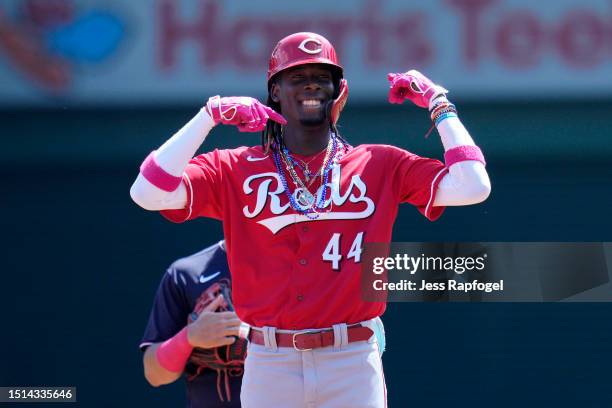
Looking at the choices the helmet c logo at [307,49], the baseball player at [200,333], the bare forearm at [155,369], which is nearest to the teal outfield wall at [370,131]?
the baseball player at [200,333]

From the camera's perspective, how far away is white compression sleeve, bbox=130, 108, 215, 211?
2.63 m

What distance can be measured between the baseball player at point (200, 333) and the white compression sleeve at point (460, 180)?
0.91 meters

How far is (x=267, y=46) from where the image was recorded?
14.2ft

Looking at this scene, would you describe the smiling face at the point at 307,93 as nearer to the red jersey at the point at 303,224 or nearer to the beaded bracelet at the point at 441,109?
the red jersey at the point at 303,224

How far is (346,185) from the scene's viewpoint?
276 cm

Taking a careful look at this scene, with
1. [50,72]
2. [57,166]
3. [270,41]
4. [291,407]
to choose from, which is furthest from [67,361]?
[291,407]

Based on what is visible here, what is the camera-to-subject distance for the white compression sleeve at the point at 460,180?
8.63ft

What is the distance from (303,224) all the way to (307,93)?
0.37m

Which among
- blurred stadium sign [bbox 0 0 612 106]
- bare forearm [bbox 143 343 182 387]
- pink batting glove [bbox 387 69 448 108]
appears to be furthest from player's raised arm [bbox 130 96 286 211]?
blurred stadium sign [bbox 0 0 612 106]

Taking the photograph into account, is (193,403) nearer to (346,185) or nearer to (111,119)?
(346,185)

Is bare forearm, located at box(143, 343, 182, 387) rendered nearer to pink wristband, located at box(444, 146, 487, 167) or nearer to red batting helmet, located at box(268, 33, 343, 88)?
red batting helmet, located at box(268, 33, 343, 88)

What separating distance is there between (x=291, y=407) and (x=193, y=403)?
2.83ft

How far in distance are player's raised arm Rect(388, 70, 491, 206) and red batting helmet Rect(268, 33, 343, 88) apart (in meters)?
0.20

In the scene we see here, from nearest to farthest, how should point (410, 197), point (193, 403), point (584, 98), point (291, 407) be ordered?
1. point (291, 407)
2. point (410, 197)
3. point (193, 403)
4. point (584, 98)
